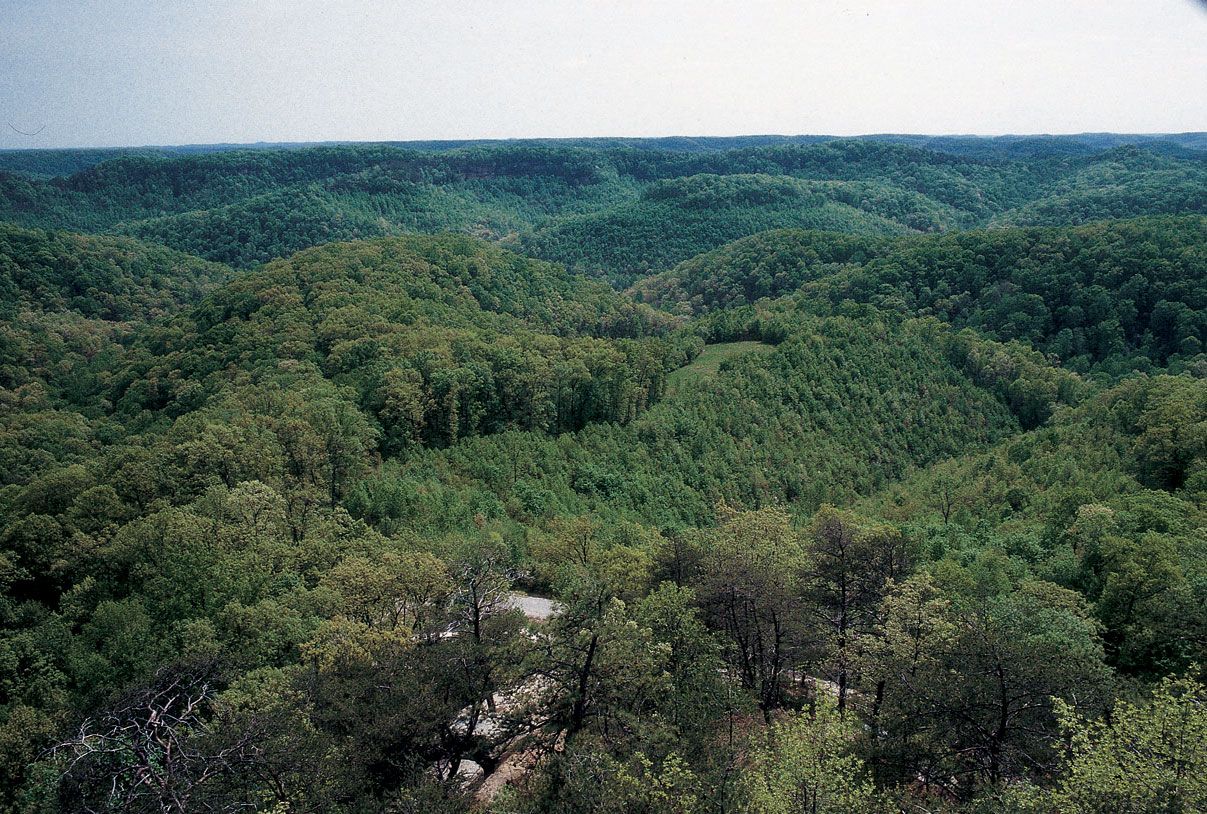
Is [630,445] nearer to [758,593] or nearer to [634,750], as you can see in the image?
[758,593]

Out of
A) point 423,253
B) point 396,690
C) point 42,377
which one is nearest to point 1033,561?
point 396,690

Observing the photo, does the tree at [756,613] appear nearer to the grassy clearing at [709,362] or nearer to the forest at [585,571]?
the forest at [585,571]

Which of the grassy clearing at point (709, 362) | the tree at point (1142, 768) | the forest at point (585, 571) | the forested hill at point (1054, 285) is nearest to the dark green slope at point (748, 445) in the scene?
the forest at point (585, 571)

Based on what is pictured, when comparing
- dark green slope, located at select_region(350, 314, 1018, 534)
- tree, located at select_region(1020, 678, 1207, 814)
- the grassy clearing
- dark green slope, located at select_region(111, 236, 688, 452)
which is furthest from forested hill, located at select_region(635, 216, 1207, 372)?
tree, located at select_region(1020, 678, 1207, 814)

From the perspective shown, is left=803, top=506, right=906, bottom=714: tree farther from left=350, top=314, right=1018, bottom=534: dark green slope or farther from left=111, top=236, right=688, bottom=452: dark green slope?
left=111, top=236, right=688, bottom=452: dark green slope

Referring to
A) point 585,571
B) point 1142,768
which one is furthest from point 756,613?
point 1142,768

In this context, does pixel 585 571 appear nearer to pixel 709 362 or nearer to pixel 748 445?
pixel 748 445
